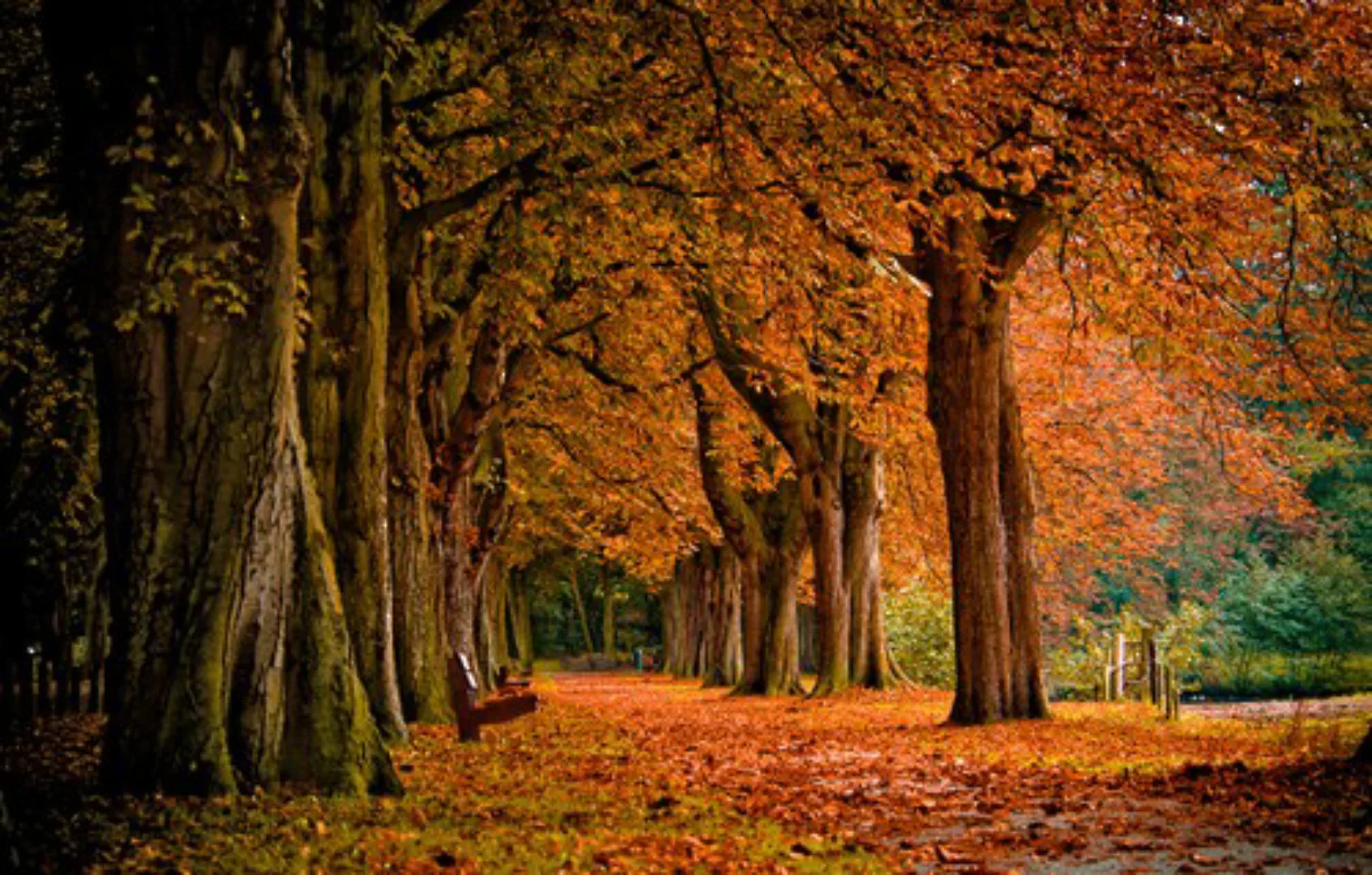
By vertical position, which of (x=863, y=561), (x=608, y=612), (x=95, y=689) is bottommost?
(x=608, y=612)

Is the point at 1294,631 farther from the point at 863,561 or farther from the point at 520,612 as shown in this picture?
Answer: the point at 520,612

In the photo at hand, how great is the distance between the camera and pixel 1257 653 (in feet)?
142

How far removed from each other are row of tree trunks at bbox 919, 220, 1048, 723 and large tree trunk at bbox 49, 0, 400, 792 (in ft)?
31.9

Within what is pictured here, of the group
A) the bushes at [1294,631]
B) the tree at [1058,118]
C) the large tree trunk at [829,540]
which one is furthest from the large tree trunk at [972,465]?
the bushes at [1294,631]

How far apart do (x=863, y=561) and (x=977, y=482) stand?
1001cm

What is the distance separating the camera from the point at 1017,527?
17.3 metres

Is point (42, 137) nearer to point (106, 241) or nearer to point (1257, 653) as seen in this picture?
point (106, 241)

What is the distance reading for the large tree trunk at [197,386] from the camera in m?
7.68

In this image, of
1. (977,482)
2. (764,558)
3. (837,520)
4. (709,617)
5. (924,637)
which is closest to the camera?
(977,482)

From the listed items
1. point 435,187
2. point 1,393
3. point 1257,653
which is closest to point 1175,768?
point 435,187

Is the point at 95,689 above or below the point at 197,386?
below

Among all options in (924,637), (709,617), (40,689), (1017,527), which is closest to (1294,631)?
(924,637)

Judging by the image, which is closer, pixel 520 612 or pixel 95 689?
pixel 95 689

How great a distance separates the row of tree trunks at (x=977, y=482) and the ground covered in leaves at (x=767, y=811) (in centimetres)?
157
